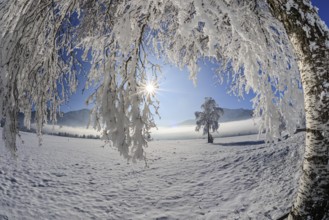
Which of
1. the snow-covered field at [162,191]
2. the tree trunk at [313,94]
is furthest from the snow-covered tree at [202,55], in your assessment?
the snow-covered field at [162,191]

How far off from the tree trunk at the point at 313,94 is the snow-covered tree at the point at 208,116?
4062 cm

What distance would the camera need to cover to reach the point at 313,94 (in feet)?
7.57

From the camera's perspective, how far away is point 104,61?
275 centimetres

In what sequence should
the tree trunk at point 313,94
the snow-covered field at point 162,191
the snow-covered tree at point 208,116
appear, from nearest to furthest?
1. the tree trunk at point 313,94
2. the snow-covered field at point 162,191
3. the snow-covered tree at point 208,116

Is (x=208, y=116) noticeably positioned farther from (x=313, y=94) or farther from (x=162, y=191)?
(x=313, y=94)

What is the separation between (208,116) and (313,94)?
41.7 m

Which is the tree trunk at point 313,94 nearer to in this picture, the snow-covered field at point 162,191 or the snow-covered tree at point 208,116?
the snow-covered field at point 162,191

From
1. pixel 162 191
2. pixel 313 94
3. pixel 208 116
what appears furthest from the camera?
pixel 208 116

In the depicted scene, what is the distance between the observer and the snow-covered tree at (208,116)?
4300 centimetres

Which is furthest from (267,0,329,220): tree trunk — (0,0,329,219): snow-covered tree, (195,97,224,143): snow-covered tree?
(195,97,224,143): snow-covered tree

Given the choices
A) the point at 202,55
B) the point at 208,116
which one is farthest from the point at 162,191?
the point at 208,116

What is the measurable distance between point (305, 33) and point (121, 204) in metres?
8.23

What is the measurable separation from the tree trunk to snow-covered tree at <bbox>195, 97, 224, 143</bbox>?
4062 centimetres

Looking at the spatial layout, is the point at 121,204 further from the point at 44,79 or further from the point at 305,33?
the point at 305,33
